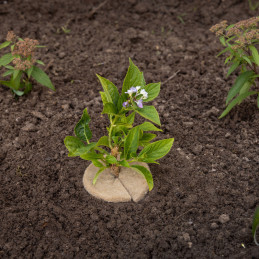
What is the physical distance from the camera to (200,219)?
8.66ft

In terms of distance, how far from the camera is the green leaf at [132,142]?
259cm

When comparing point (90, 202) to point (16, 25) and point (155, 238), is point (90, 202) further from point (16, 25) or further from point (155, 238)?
point (16, 25)

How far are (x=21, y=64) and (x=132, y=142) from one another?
1259 millimetres

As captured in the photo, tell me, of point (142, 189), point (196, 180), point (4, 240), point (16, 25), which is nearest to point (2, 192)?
point (4, 240)

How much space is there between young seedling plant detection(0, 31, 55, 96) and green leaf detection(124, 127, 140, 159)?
1.20 metres

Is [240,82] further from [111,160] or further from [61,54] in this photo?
[61,54]

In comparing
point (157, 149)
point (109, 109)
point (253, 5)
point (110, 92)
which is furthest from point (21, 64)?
point (253, 5)

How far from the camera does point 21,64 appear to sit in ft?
10.6

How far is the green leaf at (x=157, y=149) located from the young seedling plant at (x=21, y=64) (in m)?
1.31

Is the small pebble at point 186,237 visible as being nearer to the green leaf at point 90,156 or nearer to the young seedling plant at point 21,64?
the green leaf at point 90,156

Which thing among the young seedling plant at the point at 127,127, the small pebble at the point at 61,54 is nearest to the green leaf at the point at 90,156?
the young seedling plant at the point at 127,127

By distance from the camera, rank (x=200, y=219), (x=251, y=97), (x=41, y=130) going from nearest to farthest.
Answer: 1. (x=200, y=219)
2. (x=41, y=130)
3. (x=251, y=97)

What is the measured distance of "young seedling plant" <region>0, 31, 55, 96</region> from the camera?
10.7 ft

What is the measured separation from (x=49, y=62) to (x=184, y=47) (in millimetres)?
1441
